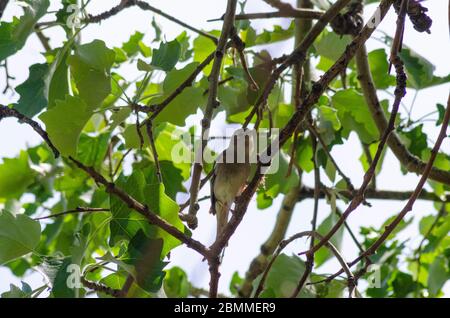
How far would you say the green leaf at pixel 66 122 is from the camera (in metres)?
1.57

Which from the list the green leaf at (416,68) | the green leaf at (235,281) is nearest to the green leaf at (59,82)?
the green leaf at (416,68)

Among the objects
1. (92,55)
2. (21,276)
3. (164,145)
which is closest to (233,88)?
(164,145)

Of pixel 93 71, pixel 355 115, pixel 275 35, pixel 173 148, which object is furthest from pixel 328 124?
pixel 93 71

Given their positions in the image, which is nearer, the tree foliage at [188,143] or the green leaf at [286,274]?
the tree foliage at [188,143]

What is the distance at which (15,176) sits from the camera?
2.65m

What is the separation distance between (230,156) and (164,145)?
21.9 inches

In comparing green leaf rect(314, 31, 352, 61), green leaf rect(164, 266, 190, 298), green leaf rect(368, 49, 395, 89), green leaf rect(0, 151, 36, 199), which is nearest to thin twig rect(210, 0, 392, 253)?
green leaf rect(314, 31, 352, 61)

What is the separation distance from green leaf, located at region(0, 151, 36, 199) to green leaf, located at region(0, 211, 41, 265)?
110 centimetres

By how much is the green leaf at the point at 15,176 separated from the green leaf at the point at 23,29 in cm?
96

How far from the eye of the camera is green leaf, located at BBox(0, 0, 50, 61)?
5.57ft

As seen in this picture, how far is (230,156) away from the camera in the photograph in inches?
70.7

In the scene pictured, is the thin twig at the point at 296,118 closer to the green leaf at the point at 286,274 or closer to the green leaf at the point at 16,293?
the green leaf at the point at 16,293

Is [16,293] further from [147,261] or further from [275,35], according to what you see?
[275,35]
